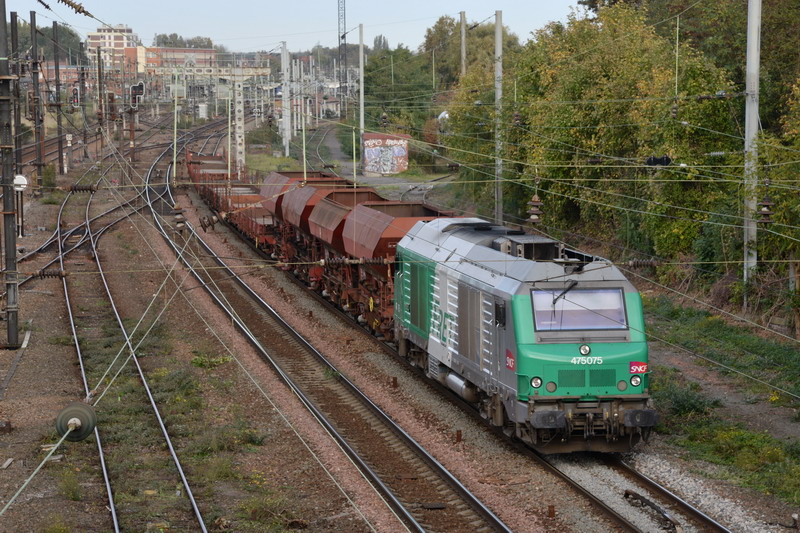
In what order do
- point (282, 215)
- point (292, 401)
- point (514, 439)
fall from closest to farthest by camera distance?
point (514, 439), point (292, 401), point (282, 215)

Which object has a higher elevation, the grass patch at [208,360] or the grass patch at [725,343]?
the grass patch at [725,343]

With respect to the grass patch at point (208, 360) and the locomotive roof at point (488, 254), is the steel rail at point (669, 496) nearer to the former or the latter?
the locomotive roof at point (488, 254)

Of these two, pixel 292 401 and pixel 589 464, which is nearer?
pixel 589 464

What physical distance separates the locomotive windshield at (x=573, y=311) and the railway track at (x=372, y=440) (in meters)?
3.01

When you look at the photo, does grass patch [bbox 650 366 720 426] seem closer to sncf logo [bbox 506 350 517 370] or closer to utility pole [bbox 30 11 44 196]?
sncf logo [bbox 506 350 517 370]

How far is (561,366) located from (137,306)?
20.6m

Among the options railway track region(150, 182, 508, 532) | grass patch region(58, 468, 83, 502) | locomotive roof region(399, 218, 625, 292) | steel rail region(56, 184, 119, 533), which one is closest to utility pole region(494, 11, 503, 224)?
railway track region(150, 182, 508, 532)

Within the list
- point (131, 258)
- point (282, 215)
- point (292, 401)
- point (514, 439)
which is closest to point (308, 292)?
point (282, 215)

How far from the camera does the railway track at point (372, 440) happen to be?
14633 mm

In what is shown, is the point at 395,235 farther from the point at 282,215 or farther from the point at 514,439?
the point at 282,215

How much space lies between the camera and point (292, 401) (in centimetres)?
2181

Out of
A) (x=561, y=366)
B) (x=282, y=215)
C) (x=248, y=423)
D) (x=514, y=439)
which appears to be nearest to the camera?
(x=561, y=366)

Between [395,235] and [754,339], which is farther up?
[395,235]

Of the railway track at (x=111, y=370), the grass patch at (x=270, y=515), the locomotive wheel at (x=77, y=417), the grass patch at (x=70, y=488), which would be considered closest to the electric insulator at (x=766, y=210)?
the grass patch at (x=270, y=515)
